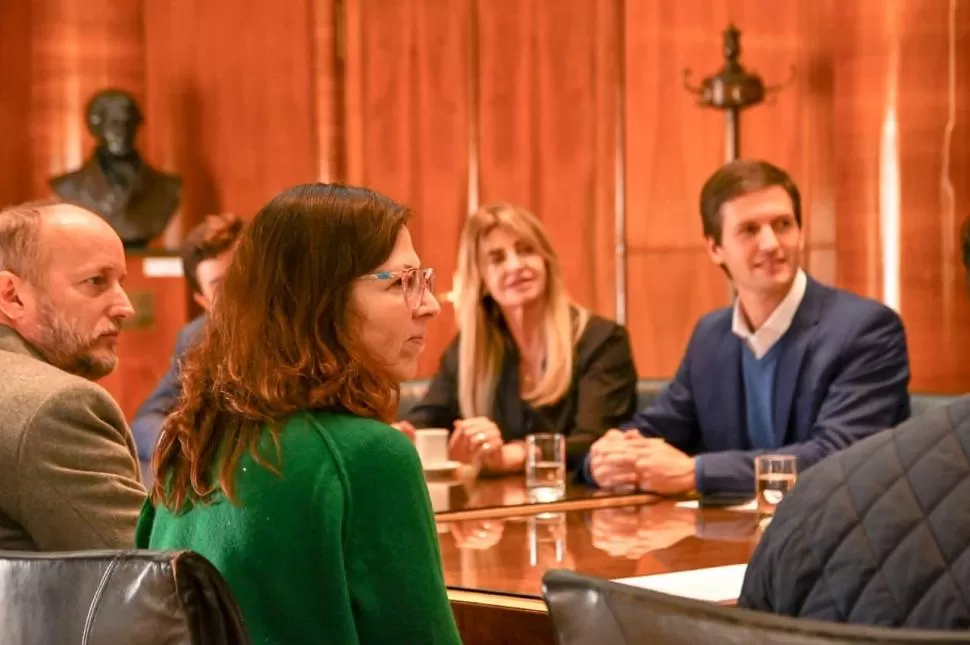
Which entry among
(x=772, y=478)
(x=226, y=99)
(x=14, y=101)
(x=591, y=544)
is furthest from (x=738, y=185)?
(x=14, y=101)

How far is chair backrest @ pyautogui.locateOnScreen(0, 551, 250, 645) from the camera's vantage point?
1229 mm

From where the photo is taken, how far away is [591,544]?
230 cm

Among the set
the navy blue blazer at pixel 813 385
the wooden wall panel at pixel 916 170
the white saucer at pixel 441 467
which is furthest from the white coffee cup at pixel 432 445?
the wooden wall panel at pixel 916 170

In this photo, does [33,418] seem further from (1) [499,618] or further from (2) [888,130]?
(2) [888,130]

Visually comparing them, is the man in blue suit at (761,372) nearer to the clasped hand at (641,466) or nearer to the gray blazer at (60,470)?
the clasped hand at (641,466)

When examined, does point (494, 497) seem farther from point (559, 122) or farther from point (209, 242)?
point (559, 122)

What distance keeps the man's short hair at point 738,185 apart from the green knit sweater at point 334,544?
6.80ft

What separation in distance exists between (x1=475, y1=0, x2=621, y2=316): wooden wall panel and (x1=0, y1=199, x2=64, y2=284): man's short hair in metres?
4.21

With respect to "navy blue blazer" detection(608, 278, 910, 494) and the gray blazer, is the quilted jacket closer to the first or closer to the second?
the gray blazer

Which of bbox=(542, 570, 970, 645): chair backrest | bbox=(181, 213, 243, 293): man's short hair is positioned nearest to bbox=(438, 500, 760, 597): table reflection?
bbox=(542, 570, 970, 645): chair backrest

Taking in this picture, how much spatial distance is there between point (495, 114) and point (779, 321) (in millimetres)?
3502

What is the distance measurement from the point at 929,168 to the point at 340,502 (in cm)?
411

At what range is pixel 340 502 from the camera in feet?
4.84

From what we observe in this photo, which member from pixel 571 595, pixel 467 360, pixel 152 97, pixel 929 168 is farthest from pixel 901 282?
pixel 571 595
